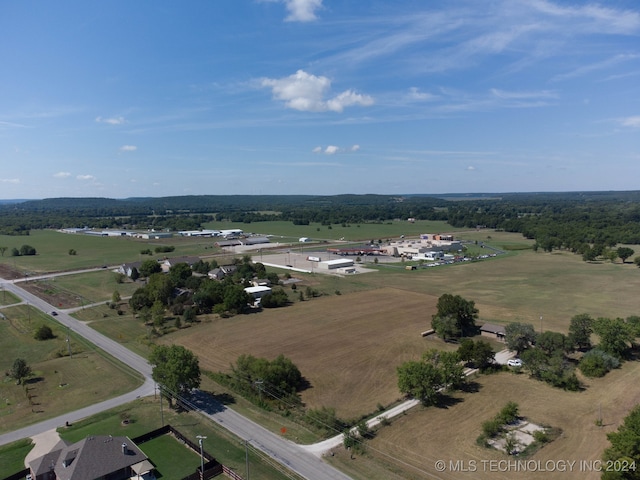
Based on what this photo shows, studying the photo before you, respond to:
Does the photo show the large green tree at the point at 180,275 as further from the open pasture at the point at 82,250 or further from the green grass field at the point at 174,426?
the open pasture at the point at 82,250

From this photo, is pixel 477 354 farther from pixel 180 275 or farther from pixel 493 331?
pixel 180 275

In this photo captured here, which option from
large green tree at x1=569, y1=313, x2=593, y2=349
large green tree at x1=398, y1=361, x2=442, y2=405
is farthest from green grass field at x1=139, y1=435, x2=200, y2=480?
large green tree at x1=569, y1=313, x2=593, y2=349

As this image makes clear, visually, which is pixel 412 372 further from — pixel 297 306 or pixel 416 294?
pixel 416 294

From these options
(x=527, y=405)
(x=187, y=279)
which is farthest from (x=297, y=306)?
(x=527, y=405)

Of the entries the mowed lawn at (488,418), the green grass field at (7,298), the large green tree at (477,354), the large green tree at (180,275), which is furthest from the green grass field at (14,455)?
the green grass field at (7,298)

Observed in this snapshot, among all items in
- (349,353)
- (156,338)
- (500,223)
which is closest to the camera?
(349,353)

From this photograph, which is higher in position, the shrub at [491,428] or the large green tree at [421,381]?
the large green tree at [421,381]

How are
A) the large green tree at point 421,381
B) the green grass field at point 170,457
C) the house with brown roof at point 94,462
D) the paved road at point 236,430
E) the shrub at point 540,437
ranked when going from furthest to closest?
the large green tree at point 421,381 → the shrub at point 540,437 → the green grass field at point 170,457 → the paved road at point 236,430 → the house with brown roof at point 94,462

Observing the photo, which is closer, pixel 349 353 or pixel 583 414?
pixel 583 414

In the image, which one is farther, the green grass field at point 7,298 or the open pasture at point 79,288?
the open pasture at point 79,288
